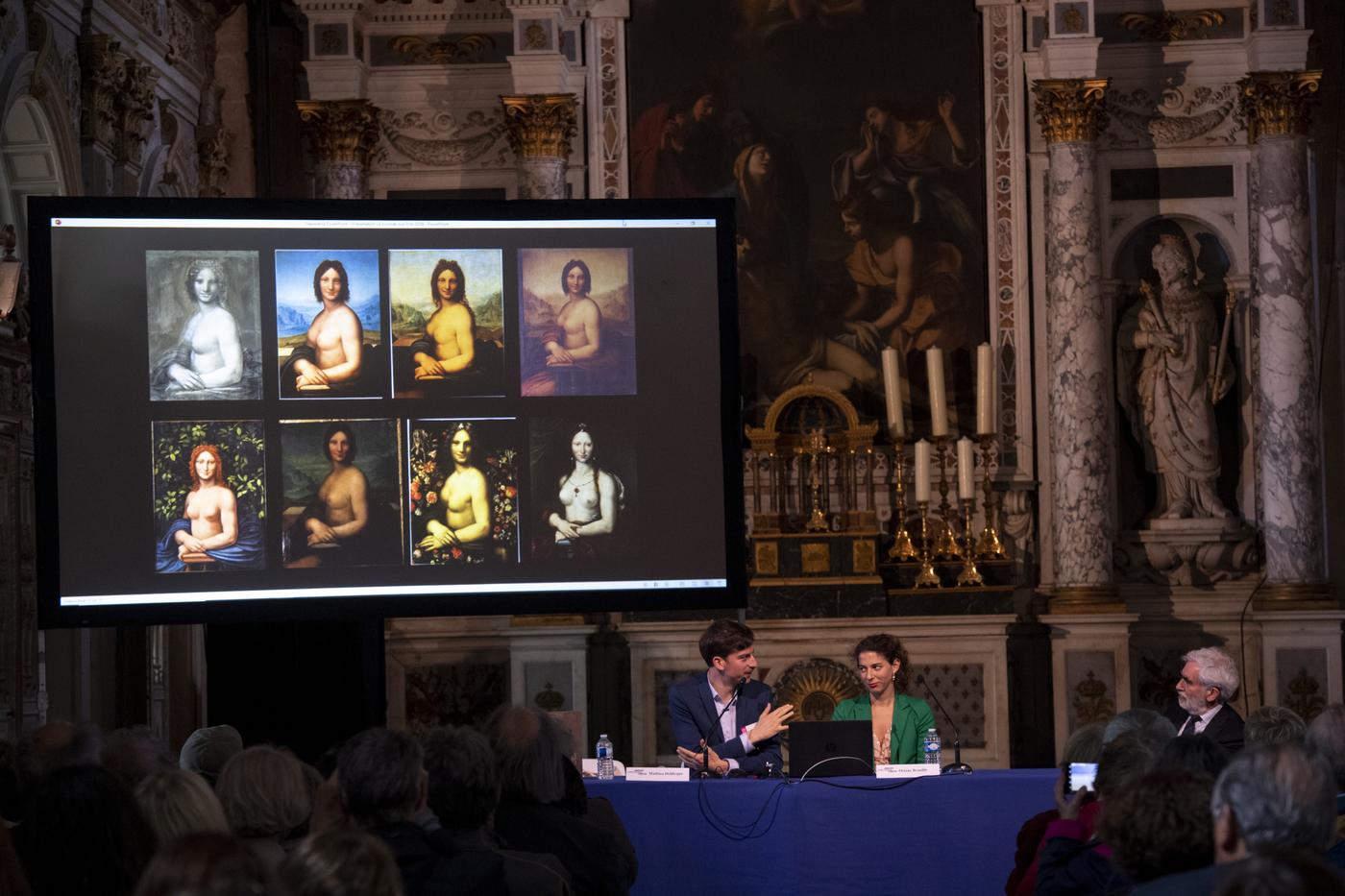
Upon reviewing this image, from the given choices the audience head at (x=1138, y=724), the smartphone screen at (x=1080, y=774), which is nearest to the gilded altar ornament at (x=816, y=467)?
the audience head at (x=1138, y=724)

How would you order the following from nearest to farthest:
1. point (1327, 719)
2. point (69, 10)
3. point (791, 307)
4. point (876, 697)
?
point (1327, 719), point (876, 697), point (69, 10), point (791, 307)

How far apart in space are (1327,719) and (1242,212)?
25.1 ft

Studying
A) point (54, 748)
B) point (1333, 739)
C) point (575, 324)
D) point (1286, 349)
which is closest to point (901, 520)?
point (1286, 349)

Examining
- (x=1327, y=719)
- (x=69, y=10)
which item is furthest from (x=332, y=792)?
(x=69, y=10)

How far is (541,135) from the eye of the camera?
38.3 feet

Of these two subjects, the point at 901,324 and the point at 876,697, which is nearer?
the point at 876,697

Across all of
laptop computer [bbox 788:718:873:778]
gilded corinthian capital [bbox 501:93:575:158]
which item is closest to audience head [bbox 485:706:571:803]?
laptop computer [bbox 788:718:873:778]

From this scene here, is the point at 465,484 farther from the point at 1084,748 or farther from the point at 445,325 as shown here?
the point at 1084,748

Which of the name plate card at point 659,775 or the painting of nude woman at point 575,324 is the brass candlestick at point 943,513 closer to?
the painting of nude woman at point 575,324

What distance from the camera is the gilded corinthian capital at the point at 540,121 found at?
38.1 feet

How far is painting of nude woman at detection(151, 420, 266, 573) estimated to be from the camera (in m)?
7.41

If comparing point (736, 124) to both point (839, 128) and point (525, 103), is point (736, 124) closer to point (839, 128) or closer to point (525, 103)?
point (839, 128)

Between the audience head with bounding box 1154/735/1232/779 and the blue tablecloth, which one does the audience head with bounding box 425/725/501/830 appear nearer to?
the audience head with bounding box 1154/735/1232/779

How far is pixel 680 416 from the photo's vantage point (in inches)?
309
